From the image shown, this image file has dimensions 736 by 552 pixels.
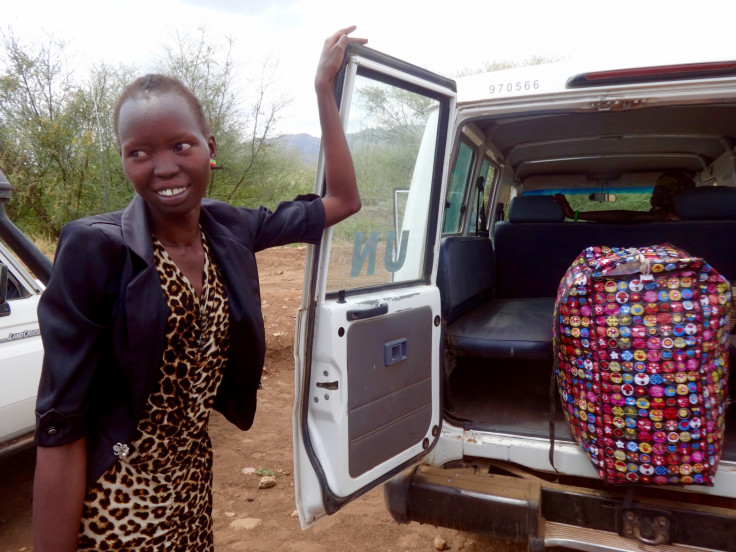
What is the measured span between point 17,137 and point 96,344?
1202 cm

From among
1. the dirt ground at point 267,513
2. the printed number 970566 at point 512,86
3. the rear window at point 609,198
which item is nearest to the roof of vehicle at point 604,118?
the printed number 970566 at point 512,86

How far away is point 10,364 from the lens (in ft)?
9.55

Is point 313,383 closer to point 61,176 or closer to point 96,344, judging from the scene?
point 96,344

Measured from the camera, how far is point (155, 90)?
1.29 m

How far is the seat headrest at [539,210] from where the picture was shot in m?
3.88

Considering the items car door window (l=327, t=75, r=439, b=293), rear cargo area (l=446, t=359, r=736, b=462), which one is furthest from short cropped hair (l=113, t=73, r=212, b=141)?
rear cargo area (l=446, t=359, r=736, b=462)

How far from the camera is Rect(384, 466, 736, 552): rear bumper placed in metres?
2.04

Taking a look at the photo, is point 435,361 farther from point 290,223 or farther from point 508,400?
point 290,223

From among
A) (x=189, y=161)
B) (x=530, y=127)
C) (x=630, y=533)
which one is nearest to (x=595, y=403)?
(x=630, y=533)

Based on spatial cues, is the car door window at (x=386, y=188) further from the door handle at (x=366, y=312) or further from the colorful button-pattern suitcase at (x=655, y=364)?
Answer: the colorful button-pattern suitcase at (x=655, y=364)

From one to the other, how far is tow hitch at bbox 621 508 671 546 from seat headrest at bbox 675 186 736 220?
2.10m

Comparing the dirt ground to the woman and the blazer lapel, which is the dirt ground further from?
the blazer lapel

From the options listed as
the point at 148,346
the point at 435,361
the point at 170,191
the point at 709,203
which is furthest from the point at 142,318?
the point at 709,203

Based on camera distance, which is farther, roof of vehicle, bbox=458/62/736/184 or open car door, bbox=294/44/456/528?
roof of vehicle, bbox=458/62/736/184
